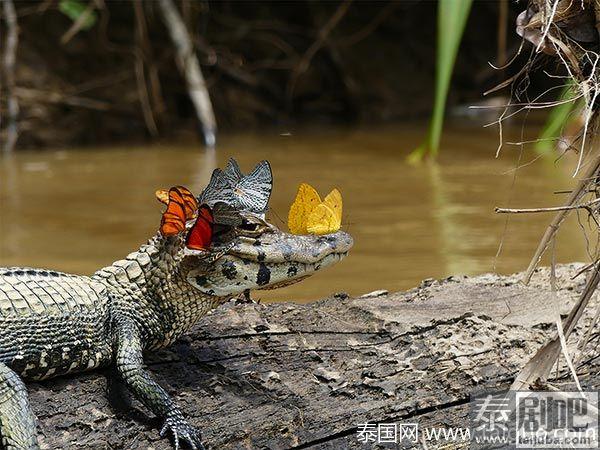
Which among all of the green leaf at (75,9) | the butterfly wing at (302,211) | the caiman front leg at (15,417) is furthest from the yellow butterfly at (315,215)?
the green leaf at (75,9)

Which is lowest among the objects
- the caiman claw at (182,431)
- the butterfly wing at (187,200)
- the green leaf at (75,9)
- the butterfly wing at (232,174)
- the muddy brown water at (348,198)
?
the caiman claw at (182,431)

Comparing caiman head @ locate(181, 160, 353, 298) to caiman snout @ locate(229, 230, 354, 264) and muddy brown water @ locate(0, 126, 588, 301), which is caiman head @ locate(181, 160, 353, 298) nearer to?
caiman snout @ locate(229, 230, 354, 264)

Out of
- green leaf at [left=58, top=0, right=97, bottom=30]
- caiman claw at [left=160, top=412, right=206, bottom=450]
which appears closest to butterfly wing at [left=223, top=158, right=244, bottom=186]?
caiman claw at [left=160, top=412, right=206, bottom=450]

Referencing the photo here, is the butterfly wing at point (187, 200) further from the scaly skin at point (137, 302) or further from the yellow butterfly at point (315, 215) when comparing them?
the yellow butterfly at point (315, 215)

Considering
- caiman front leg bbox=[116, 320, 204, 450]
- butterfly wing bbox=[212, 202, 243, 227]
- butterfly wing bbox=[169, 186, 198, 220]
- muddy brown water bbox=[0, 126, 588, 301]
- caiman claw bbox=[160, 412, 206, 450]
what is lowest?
caiman claw bbox=[160, 412, 206, 450]

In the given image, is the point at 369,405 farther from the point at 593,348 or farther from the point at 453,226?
the point at 453,226
